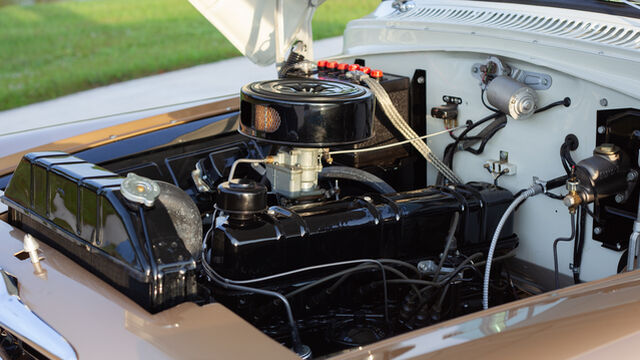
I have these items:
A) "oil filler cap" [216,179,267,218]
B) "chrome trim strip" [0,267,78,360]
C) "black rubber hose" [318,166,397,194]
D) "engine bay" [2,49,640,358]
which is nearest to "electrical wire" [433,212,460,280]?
"engine bay" [2,49,640,358]

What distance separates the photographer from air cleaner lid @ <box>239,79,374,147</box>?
168 centimetres

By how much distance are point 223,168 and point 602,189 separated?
3.90ft

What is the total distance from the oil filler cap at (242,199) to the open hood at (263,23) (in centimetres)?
94

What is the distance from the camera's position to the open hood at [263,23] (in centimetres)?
236

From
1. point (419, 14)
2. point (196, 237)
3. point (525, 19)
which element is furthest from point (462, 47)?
point (196, 237)

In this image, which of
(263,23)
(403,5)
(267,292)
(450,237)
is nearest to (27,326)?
(267,292)

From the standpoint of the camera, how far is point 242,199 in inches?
61.8

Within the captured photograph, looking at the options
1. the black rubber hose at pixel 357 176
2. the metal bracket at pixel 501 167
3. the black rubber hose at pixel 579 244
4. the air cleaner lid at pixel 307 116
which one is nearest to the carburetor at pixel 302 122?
the air cleaner lid at pixel 307 116

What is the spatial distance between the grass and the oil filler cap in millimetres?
6695

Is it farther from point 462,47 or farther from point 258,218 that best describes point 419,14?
point 258,218

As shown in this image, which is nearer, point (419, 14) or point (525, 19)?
point (525, 19)

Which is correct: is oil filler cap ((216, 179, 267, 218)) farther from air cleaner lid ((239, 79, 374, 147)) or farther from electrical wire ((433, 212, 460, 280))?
electrical wire ((433, 212, 460, 280))

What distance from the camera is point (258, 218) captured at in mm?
1626

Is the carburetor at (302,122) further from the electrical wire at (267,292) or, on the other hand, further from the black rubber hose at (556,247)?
the black rubber hose at (556,247)
